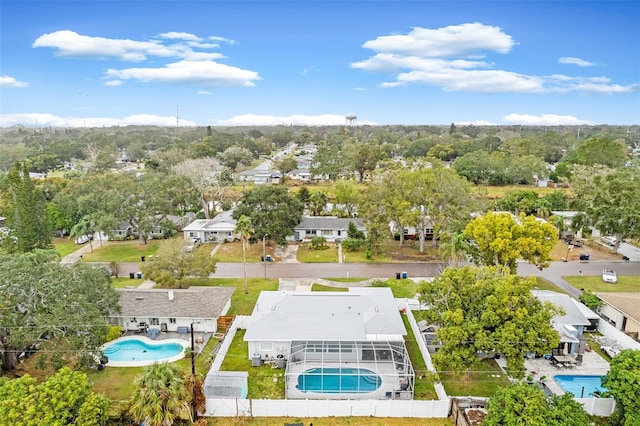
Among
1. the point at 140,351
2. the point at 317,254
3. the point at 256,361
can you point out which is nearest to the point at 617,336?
the point at 256,361

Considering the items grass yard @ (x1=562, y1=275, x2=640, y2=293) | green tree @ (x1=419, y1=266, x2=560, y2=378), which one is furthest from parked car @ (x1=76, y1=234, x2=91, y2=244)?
grass yard @ (x1=562, y1=275, x2=640, y2=293)

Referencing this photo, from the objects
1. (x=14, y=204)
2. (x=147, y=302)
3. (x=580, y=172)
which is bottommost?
(x=147, y=302)

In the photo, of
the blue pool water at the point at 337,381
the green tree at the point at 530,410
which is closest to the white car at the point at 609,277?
the green tree at the point at 530,410

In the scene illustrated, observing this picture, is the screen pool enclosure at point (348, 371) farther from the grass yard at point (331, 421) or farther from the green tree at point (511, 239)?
the green tree at point (511, 239)

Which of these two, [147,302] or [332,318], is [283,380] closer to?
[332,318]

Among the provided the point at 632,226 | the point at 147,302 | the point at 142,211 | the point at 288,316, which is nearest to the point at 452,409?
the point at 288,316
